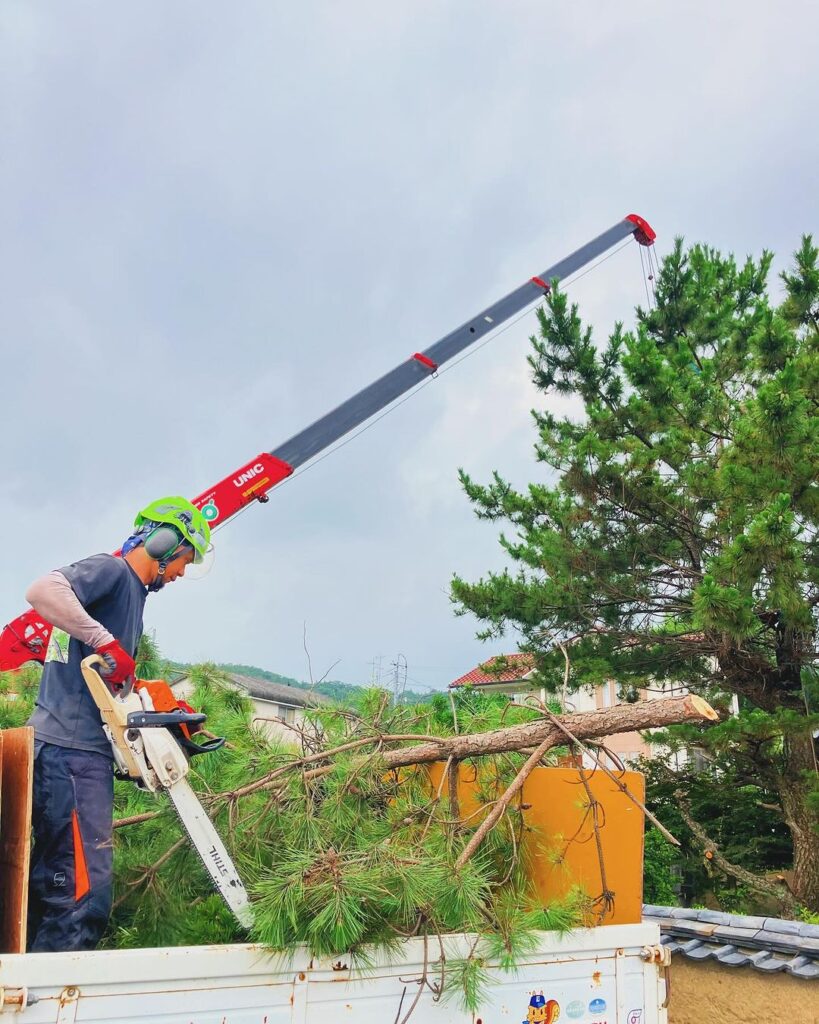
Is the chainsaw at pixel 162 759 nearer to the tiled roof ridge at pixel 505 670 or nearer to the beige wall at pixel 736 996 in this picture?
the beige wall at pixel 736 996

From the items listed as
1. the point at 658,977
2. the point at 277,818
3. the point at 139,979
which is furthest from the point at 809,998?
the point at 139,979

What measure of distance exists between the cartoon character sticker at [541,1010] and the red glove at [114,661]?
1.34 metres

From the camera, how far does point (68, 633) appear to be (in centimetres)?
238

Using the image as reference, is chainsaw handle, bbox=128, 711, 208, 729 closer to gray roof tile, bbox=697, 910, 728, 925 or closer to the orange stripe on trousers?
the orange stripe on trousers

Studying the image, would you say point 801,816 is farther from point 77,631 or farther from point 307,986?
point 77,631

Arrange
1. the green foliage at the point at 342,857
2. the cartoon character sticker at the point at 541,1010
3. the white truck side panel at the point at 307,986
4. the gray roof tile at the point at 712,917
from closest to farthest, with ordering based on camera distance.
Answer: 1. the white truck side panel at the point at 307,986
2. the green foliage at the point at 342,857
3. the cartoon character sticker at the point at 541,1010
4. the gray roof tile at the point at 712,917

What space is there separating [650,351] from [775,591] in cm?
279

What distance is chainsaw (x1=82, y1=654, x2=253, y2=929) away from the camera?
223 centimetres

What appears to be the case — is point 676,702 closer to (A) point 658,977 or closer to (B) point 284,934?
(A) point 658,977

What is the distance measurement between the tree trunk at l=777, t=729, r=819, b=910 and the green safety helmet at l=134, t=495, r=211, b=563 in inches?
293

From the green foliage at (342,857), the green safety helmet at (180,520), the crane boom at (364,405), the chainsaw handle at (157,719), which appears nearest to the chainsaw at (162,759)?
the chainsaw handle at (157,719)

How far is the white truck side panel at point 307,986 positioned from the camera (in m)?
1.66

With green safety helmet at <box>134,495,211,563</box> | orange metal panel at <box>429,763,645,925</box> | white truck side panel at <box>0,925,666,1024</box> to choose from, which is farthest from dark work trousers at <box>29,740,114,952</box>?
orange metal panel at <box>429,763,645,925</box>

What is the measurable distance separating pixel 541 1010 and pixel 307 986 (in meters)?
0.67
